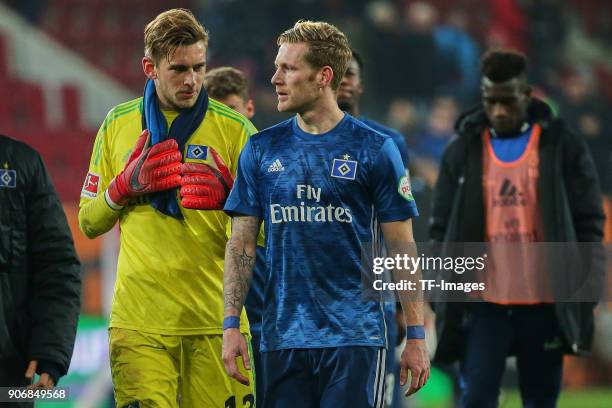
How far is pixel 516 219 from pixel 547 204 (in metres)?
0.19

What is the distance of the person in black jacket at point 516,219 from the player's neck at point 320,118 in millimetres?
2291

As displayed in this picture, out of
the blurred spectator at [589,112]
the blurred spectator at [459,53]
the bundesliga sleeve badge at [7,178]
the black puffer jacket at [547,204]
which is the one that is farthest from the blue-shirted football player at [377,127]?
the blurred spectator at [459,53]

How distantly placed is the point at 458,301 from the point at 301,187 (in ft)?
8.08

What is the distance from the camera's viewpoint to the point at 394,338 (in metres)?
6.61

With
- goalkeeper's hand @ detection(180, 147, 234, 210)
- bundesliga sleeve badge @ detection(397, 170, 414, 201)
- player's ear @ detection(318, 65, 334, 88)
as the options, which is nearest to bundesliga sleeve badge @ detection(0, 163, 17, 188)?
goalkeeper's hand @ detection(180, 147, 234, 210)

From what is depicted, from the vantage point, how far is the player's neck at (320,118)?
4750mm

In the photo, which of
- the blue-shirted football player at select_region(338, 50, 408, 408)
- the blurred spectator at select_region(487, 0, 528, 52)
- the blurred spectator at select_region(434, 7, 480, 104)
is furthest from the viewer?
the blurred spectator at select_region(487, 0, 528, 52)

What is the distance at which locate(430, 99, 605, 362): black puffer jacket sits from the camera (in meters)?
6.75

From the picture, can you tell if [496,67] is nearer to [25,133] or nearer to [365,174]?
[365,174]

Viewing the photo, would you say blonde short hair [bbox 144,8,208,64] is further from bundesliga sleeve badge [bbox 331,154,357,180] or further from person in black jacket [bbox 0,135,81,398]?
bundesliga sleeve badge [bbox 331,154,357,180]

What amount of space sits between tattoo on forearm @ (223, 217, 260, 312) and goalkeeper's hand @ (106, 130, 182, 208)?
49cm

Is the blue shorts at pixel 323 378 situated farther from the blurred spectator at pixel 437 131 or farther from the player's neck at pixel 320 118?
the blurred spectator at pixel 437 131

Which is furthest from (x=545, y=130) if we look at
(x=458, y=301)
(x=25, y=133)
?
(x=25, y=133)

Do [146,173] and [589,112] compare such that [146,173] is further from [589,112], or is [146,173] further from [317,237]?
[589,112]
